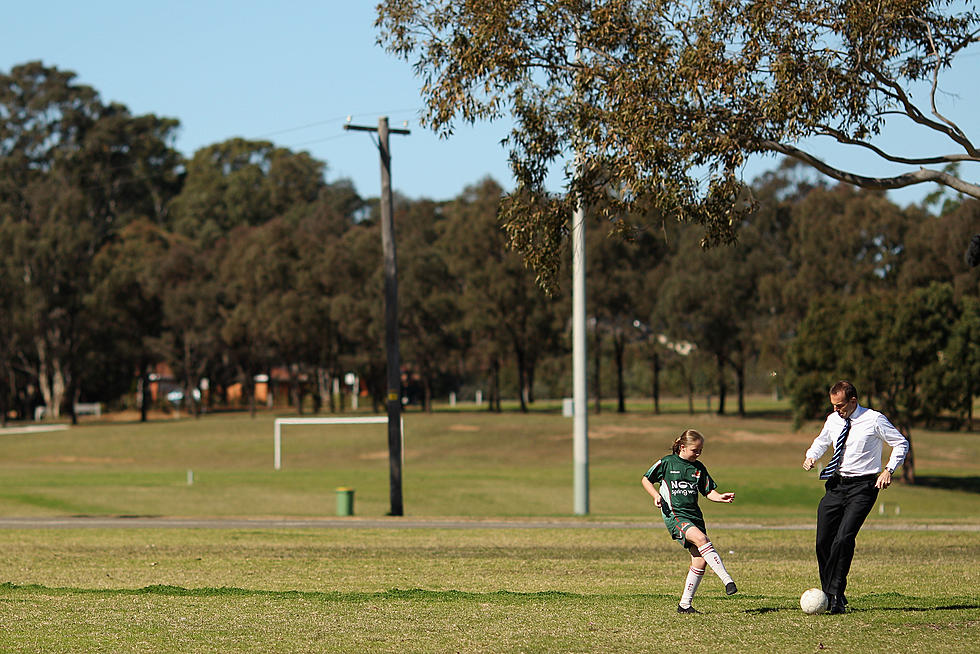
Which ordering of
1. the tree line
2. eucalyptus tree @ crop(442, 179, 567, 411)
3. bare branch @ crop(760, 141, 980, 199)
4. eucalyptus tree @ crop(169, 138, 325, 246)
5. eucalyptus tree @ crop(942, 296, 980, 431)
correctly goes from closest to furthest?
bare branch @ crop(760, 141, 980, 199), eucalyptus tree @ crop(942, 296, 980, 431), the tree line, eucalyptus tree @ crop(442, 179, 567, 411), eucalyptus tree @ crop(169, 138, 325, 246)

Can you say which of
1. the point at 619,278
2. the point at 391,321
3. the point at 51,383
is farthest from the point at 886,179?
the point at 51,383

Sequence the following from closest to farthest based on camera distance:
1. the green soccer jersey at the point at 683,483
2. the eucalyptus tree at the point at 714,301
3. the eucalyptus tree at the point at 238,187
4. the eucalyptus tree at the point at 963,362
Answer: the green soccer jersey at the point at 683,483 < the eucalyptus tree at the point at 963,362 < the eucalyptus tree at the point at 714,301 < the eucalyptus tree at the point at 238,187

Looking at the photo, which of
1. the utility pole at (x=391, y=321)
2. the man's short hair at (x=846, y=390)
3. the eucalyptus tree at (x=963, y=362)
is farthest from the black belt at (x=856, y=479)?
the eucalyptus tree at (x=963, y=362)

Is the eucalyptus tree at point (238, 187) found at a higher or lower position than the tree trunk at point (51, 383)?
higher

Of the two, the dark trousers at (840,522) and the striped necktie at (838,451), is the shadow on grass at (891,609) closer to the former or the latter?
the dark trousers at (840,522)

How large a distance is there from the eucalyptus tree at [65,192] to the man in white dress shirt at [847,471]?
259ft

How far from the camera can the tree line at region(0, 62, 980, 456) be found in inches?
2104

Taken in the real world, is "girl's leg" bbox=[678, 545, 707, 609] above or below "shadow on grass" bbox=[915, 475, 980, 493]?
above

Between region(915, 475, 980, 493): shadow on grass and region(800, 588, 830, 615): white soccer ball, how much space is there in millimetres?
41090

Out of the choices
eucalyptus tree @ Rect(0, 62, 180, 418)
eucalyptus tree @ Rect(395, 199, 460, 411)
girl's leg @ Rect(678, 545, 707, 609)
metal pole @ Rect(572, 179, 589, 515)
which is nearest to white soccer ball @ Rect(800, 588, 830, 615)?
girl's leg @ Rect(678, 545, 707, 609)

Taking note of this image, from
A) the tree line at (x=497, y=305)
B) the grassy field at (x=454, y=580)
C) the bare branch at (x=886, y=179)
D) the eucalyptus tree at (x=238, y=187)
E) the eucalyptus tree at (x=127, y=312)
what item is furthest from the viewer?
the eucalyptus tree at (x=238, y=187)

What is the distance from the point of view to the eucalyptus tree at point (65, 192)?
83.2 metres

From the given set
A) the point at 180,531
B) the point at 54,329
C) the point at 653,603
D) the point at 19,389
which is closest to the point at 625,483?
the point at 180,531

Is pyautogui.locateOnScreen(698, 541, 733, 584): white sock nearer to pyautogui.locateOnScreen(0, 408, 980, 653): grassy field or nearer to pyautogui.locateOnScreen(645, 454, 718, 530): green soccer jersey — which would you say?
pyautogui.locateOnScreen(645, 454, 718, 530): green soccer jersey
